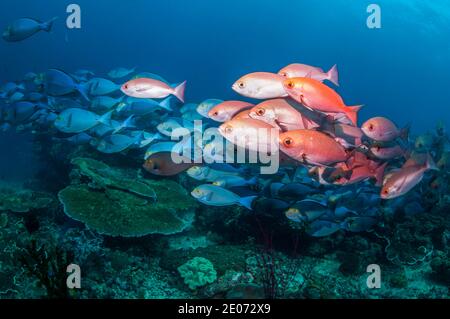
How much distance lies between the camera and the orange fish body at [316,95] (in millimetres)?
3318

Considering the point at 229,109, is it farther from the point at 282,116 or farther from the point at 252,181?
the point at 252,181

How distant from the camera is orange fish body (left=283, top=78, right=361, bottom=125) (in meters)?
3.32

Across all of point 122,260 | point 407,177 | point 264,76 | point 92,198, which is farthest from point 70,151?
point 407,177

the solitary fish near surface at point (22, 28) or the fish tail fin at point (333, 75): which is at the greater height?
the solitary fish near surface at point (22, 28)

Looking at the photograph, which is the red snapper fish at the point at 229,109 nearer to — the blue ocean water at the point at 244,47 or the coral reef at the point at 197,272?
the coral reef at the point at 197,272

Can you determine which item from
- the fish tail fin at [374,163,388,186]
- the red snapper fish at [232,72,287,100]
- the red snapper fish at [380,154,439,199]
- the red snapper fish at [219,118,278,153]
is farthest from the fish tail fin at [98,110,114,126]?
the red snapper fish at [380,154,439,199]

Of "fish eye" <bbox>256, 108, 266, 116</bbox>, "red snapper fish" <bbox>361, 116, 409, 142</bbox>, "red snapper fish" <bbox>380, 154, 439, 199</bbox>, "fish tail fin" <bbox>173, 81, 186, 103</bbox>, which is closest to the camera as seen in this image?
A: "red snapper fish" <bbox>380, 154, 439, 199</bbox>

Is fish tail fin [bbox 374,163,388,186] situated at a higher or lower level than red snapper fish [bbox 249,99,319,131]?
lower

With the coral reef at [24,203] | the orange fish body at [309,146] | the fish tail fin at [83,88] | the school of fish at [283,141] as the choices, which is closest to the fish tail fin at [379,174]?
the school of fish at [283,141]

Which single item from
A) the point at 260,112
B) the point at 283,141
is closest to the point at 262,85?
the point at 260,112

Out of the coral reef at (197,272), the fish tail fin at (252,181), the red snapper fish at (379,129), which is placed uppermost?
the red snapper fish at (379,129)

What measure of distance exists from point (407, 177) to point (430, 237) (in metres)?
3.51

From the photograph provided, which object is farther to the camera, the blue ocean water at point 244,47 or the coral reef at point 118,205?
the blue ocean water at point 244,47

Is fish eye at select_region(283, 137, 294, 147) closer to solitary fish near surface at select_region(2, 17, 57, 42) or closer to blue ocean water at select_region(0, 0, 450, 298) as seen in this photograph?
solitary fish near surface at select_region(2, 17, 57, 42)
